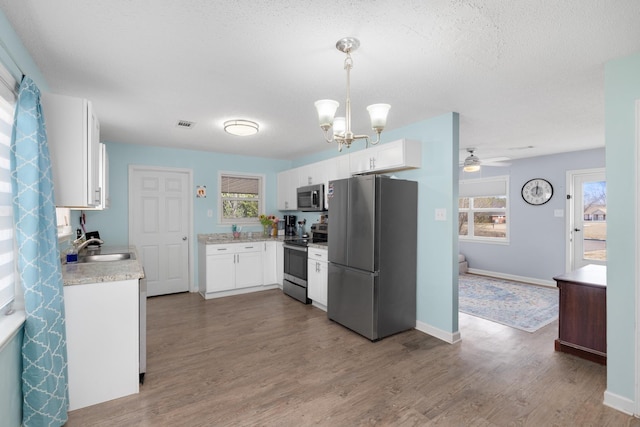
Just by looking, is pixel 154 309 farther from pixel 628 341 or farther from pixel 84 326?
pixel 628 341

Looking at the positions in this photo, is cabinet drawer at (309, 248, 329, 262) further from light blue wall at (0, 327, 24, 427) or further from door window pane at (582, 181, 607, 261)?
door window pane at (582, 181, 607, 261)

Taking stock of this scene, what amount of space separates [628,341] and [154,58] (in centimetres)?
360

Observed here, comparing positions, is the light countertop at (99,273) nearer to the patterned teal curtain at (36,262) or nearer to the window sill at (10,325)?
the patterned teal curtain at (36,262)

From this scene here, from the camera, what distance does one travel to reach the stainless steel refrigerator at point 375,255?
→ 3.19 m

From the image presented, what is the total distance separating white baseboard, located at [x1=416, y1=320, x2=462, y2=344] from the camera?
3.19m

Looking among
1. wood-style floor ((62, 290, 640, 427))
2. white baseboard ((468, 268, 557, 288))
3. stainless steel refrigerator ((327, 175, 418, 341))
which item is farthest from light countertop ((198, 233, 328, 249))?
white baseboard ((468, 268, 557, 288))

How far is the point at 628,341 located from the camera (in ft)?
6.79

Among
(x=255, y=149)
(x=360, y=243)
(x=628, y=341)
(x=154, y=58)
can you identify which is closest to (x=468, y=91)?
(x=360, y=243)

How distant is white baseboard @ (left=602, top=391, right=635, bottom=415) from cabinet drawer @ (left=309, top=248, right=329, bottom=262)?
2.69 m

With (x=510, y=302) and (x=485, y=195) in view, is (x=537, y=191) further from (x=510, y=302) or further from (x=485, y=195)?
(x=510, y=302)

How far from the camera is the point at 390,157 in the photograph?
3.53m

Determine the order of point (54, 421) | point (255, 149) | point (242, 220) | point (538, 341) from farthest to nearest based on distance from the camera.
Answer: point (242, 220) → point (255, 149) → point (538, 341) → point (54, 421)

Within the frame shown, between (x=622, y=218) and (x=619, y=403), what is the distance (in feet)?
4.02

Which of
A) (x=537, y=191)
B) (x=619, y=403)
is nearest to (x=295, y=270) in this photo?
(x=619, y=403)
